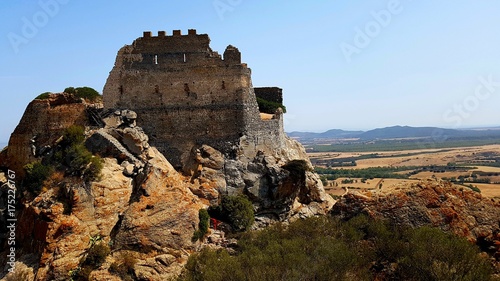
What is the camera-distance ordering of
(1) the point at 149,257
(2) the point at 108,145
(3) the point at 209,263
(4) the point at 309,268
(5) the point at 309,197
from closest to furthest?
(4) the point at 309,268 → (3) the point at 209,263 → (1) the point at 149,257 → (2) the point at 108,145 → (5) the point at 309,197

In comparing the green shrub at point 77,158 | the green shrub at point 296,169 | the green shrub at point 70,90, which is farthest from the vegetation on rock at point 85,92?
the green shrub at point 296,169

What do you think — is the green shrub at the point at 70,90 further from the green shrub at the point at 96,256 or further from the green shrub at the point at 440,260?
the green shrub at the point at 440,260

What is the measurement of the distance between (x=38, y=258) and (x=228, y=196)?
11.3 metres

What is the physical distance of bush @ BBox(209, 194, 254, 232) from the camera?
2838cm

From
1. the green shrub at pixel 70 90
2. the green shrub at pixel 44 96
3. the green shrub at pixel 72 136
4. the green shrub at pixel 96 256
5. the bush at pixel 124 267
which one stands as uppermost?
the green shrub at pixel 70 90

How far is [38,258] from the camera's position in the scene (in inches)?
972

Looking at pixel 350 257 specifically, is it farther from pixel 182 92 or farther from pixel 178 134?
pixel 182 92

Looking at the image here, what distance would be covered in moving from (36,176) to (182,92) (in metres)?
10.7

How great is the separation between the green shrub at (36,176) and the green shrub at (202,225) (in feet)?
31.1

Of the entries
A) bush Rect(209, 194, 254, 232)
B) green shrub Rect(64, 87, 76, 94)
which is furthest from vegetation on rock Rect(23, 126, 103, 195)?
bush Rect(209, 194, 254, 232)

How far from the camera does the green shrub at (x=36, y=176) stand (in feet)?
90.2

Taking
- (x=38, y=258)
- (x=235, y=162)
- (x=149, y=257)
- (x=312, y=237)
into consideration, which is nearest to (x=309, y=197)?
(x=235, y=162)

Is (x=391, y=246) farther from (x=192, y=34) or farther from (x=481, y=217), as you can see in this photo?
(x=192, y=34)

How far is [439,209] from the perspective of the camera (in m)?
26.0
